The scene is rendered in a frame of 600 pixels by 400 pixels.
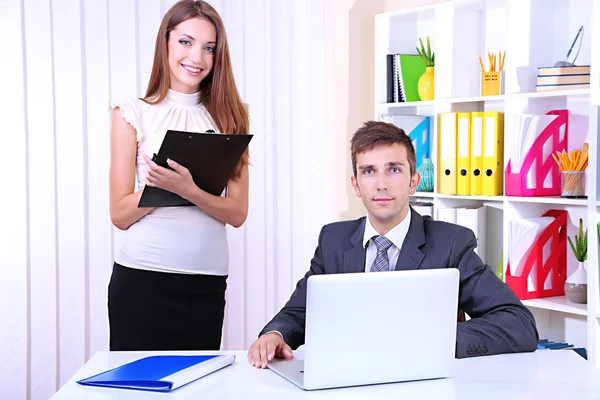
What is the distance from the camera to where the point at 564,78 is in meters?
2.79

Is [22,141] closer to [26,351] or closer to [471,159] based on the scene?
[26,351]

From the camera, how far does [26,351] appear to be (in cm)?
310

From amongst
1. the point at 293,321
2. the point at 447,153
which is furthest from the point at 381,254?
the point at 447,153

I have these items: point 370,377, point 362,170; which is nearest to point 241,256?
point 362,170

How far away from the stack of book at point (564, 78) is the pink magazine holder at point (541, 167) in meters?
0.15

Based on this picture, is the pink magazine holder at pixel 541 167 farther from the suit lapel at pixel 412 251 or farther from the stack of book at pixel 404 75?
the suit lapel at pixel 412 251

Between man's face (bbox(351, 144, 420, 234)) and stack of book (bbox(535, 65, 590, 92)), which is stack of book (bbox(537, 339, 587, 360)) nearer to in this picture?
stack of book (bbox(535, 65, 590, 92))

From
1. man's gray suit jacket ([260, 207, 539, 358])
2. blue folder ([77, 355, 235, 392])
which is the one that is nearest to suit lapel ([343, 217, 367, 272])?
man's gray suit jacket ([260, 207, 539, 358])

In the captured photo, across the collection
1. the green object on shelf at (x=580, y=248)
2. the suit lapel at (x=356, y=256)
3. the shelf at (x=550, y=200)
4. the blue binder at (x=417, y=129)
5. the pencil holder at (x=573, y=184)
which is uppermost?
the blue binder at (x=417, y=129)

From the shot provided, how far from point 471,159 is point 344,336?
1.89 metres

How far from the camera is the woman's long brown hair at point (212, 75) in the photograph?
90.0 inches

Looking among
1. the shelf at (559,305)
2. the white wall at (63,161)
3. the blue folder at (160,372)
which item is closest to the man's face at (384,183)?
the blue folder at (160,372)

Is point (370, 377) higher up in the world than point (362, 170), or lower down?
lower down

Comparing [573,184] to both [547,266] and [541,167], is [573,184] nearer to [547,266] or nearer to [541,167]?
[541,167]
